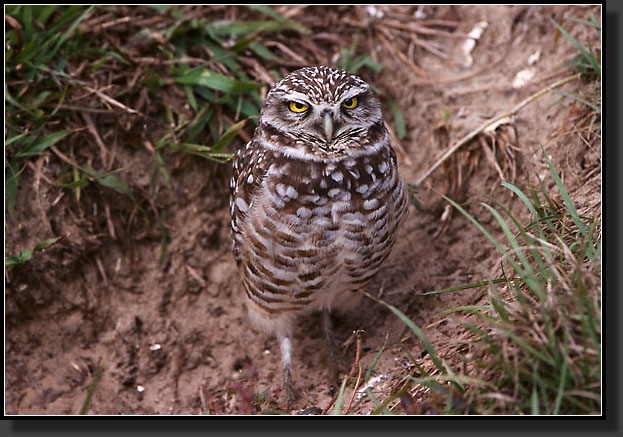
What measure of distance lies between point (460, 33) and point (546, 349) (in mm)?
3077

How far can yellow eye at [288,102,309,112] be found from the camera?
285 centimetres

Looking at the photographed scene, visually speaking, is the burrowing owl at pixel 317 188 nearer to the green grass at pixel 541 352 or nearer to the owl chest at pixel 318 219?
the owl chest at pixel 318 219

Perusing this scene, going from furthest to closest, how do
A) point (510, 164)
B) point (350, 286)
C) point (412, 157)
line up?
point (412, 157)
point (510, 164)
point (350, 286)

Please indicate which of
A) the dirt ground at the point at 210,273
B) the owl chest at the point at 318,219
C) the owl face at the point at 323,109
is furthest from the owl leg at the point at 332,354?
the owl face at the point at 323,109

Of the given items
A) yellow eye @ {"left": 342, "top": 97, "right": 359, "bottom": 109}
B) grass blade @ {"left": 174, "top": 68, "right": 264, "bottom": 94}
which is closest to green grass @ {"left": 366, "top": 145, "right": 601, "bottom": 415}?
yellow eye @ {"left": 342, "top": 97, "right": 359, "bottom": 109}

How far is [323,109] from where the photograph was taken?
2.79 m

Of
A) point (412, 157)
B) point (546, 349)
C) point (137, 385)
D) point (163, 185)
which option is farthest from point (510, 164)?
point (137, 385)

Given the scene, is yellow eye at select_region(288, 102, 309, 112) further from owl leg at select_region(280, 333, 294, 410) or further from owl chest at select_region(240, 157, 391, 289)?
owl leg at select_region(280, 333, 294, 410)

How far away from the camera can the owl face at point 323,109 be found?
281cm

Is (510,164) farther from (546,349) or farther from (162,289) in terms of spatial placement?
(162,289)

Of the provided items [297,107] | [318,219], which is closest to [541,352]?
[318,219]

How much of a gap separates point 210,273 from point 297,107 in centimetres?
162

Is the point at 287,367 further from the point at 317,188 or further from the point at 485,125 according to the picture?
the point at 485,125

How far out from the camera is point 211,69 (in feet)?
13.5
